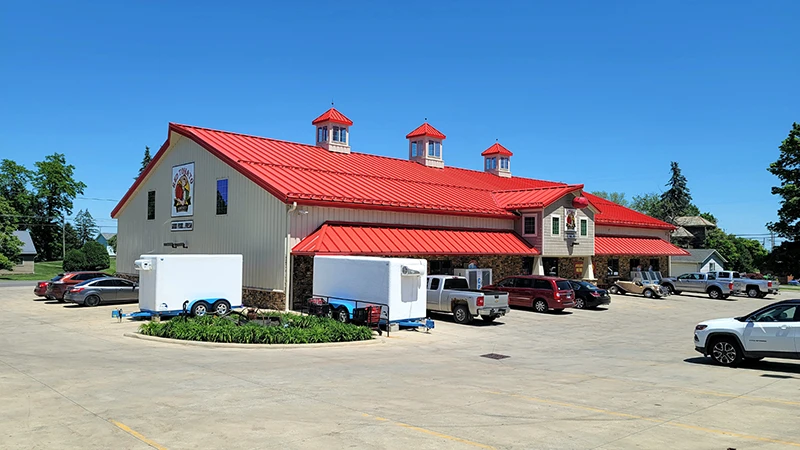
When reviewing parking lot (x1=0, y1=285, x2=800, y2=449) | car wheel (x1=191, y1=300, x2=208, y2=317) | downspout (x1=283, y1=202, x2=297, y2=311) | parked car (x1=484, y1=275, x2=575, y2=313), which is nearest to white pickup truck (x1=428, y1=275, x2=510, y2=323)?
parking lot (x1=0, y1=285, x2=800, y2=449)

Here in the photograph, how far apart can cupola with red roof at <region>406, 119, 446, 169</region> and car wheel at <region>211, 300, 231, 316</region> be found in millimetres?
24355

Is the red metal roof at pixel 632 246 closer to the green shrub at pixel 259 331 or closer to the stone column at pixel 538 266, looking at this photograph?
the stone column at pixel 538 266

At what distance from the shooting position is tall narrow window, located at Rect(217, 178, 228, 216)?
3012cm

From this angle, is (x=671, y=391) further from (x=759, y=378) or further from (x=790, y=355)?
(x=790, y=355)

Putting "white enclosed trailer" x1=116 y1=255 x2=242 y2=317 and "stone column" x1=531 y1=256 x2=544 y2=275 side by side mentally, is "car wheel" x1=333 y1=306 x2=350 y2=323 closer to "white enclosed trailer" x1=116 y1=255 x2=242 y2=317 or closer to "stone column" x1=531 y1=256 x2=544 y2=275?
"white enclosed trailer" x1=116 y1=255 x2=242 y2=317

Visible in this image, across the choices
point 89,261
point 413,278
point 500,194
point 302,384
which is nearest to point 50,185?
point 89,261

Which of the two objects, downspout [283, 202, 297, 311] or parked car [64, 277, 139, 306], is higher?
downspout [283, 202, 297, 311]

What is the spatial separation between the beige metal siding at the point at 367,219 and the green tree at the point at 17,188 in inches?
3025

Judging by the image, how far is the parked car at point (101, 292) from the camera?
2775 cm

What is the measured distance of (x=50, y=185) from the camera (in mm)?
91062

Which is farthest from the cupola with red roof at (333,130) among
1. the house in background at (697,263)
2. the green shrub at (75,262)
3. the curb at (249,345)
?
the house in background at (697,263)

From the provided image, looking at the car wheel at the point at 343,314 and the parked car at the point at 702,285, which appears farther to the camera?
the parked car at the point at 702,285

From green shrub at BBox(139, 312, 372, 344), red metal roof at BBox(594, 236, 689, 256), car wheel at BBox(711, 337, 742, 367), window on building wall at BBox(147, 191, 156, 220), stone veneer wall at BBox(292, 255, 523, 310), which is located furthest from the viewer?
red metal roof at BBox(594, 236, 689, 256)

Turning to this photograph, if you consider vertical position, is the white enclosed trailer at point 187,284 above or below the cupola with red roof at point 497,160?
below
